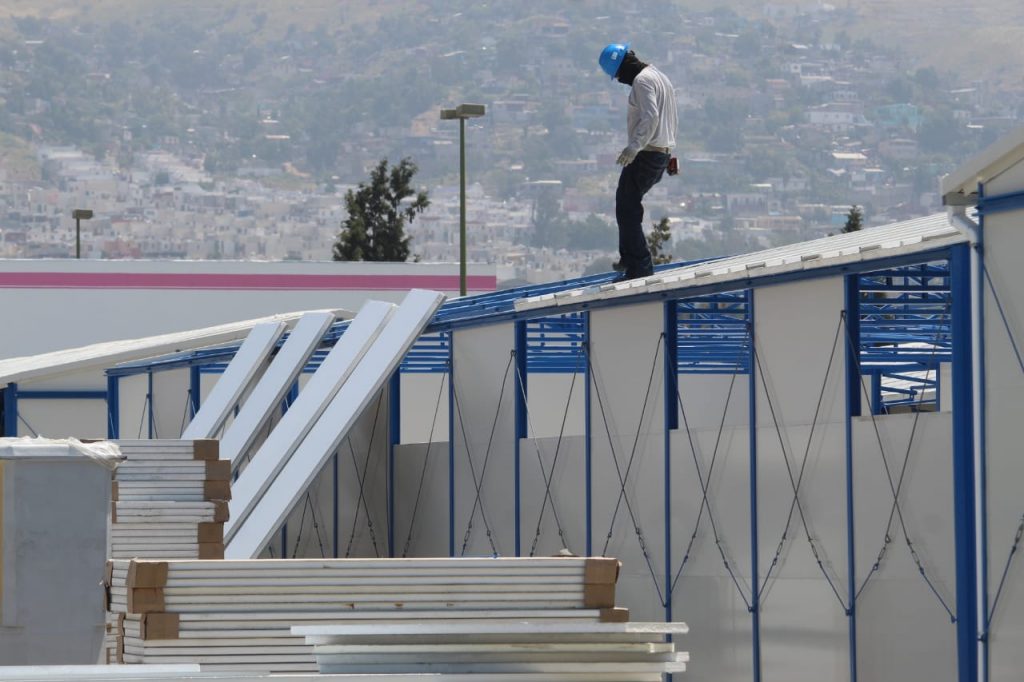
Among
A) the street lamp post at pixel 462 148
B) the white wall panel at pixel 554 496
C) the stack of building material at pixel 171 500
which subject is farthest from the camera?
the street lamp post at pixel 462 148

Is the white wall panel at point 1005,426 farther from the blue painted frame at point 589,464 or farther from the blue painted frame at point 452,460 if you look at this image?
the blue painted frame at point 452,460

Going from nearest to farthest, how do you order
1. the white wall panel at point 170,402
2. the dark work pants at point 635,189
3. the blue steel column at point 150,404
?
1. the dark work pants at point 635,189
2. the white wall panel at point 170,402
3. the blue steel column at point 150,404

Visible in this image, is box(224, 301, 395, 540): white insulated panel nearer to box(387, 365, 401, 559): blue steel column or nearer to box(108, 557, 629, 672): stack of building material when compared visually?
box(387, 365, 401, 559): blue steel column

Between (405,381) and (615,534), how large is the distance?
11358 millimetres

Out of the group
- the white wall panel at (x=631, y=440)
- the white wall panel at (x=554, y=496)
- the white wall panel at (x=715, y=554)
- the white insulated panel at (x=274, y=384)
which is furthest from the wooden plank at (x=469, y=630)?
the white insulated panel at (x=274, y=384)

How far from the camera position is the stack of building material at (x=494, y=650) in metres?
8.84

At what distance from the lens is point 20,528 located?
1284cm

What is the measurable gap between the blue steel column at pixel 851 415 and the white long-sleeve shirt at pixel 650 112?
336 cm

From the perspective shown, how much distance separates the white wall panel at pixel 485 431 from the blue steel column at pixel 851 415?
6.65m

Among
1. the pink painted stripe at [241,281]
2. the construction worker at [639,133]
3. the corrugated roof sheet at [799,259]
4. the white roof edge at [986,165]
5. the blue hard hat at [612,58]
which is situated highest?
the pink painted stripe at [241,281]

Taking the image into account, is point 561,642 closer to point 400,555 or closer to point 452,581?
point 452,581

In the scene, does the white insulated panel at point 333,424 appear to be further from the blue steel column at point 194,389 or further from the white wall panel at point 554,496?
the blue steel column at point 194,389

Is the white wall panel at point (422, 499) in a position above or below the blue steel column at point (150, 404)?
below

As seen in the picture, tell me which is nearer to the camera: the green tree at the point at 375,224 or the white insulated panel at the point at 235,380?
the white insulated panel at the point at 235,380
